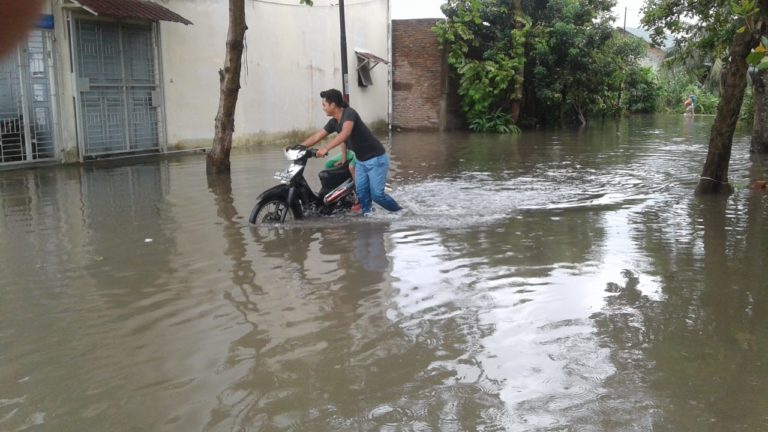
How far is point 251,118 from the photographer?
1844cm

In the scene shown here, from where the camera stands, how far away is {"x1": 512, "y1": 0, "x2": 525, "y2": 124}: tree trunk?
78.8 feet

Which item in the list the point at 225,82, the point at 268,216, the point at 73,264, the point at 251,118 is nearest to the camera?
the point at 73,264

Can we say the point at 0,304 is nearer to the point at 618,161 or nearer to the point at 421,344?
the point at 421,344

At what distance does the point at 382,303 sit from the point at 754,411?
2488 millimetres

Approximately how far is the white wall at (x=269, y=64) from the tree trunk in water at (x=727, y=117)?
11.2 metres

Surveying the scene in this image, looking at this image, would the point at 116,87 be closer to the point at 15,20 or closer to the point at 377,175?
the point at 377,175

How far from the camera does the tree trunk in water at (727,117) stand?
341 inches

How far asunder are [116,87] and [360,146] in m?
8.67

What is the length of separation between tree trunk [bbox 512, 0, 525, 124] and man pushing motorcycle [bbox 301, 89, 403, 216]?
17.0 m

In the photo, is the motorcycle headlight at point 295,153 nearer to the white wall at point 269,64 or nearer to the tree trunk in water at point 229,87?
the tree trunk in water at point 229,87

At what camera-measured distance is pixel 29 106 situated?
1320 centimetres

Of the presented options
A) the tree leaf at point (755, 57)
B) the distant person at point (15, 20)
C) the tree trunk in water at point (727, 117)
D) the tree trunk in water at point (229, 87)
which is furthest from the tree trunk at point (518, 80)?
the distant person at point (15, 20)

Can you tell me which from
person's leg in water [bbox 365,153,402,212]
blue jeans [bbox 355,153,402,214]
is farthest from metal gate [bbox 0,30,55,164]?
person's leg in water [bbox 365,153,402,212]

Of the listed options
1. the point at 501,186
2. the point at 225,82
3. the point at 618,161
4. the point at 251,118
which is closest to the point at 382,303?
the point at 501,186
